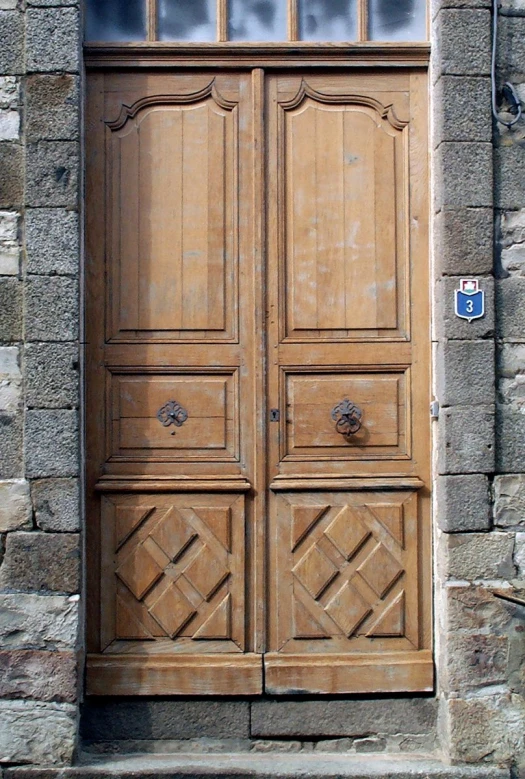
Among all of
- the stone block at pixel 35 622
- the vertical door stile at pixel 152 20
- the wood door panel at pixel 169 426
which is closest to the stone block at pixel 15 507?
the stone block at pixel 35 622

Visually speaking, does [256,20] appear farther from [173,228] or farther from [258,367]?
[258,367]

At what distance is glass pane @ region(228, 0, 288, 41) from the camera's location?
4.46 metres

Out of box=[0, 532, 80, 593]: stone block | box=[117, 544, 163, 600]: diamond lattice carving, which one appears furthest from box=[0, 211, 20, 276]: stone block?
box=[117, 544, 163, 600]: diamond lattice carving

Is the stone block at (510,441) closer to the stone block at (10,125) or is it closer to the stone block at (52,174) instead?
the stone block at (52,174)

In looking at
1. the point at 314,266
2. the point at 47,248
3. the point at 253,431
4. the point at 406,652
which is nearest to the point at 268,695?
the point at 406,652

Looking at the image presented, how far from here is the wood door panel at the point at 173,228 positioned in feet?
14.4

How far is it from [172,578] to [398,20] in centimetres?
291

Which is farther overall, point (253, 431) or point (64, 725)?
point (253, 431)

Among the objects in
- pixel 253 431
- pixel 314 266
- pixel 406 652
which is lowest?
pixel 406 652

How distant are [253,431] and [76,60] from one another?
6.25 feet

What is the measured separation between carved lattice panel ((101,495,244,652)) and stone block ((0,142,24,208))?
148cm

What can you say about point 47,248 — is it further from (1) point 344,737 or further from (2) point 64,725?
(1) point 344,737

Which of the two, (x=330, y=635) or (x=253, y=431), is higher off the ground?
(x=253, y=431)

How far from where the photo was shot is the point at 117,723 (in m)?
4.30
